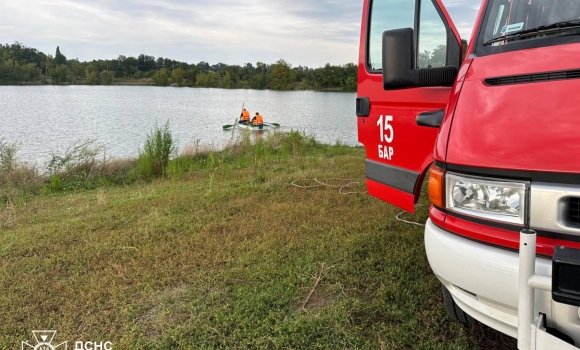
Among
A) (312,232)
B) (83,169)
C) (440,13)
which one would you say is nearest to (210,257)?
(312,232)

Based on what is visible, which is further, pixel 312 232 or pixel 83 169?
pixel 83 169

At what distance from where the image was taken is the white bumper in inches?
63.5

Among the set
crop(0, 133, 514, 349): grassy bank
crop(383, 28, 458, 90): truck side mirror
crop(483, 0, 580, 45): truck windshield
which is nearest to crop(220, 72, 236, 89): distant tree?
crop(0, 133, 514, 349): grassy bank

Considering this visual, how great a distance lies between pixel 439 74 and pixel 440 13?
1.91 ft

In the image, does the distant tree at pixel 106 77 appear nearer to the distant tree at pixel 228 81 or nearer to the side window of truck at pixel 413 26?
the distant tree at pixel 228 81

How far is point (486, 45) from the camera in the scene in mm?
2396

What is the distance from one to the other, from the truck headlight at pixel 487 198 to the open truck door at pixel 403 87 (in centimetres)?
71

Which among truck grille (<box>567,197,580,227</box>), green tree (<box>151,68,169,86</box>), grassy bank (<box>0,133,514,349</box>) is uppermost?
A: green tree (<box>151,68,169,86</box>)

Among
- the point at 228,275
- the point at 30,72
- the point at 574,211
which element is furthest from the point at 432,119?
the point at 30,72

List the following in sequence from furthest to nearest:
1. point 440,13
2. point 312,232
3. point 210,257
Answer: point 312,232, point 210,257, point 440,13

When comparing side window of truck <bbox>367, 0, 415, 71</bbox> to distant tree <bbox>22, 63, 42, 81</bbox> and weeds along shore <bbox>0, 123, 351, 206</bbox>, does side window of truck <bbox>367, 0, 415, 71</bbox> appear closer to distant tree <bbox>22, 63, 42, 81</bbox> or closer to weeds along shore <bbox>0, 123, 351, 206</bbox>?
weeds along shore <bbox>0, 123, 351, 206</bbox>

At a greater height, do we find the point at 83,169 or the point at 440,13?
the point at 440,13

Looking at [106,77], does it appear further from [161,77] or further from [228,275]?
[228,275]

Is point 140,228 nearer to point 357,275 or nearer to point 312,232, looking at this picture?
point 312,232
